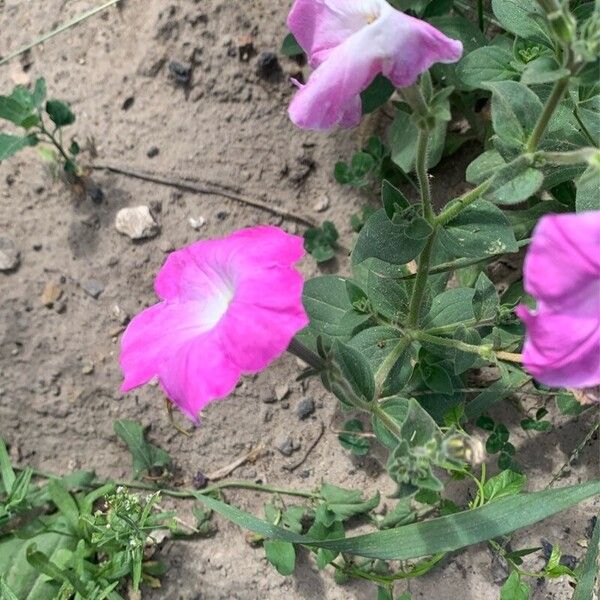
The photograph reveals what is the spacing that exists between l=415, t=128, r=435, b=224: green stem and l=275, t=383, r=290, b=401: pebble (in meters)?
0.98

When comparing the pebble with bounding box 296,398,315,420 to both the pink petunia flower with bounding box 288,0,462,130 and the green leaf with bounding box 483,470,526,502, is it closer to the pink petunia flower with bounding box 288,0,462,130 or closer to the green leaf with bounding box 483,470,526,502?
the green leaf with bounding box 483,470,526,502

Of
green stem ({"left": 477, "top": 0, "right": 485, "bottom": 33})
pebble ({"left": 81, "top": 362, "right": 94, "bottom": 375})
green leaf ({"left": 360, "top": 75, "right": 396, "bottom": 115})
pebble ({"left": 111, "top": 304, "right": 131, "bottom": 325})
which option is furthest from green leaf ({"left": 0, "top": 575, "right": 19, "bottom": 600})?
green stem ({"left": 477, "top": 0, "right": 485, "bottom": 33})

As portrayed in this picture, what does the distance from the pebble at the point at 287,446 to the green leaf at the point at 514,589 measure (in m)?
0.74

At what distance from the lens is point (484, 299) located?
1.66 m

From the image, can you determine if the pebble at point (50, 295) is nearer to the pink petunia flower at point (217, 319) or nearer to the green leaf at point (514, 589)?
the pink petunia flower at point (217, 319)

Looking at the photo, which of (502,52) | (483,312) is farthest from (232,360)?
(502,52)

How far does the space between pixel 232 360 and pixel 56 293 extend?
1435 millimetres

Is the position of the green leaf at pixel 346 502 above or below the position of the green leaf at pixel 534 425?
below

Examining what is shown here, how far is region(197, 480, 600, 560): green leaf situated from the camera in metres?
1.60

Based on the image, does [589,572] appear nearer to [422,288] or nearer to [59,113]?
[422,288]

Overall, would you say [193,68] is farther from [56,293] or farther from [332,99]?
[332,99]

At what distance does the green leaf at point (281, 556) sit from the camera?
78.7 inches

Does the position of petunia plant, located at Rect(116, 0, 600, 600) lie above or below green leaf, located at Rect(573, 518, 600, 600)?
above

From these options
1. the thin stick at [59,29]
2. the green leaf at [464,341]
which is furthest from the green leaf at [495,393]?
the thin stick at [59,29]
